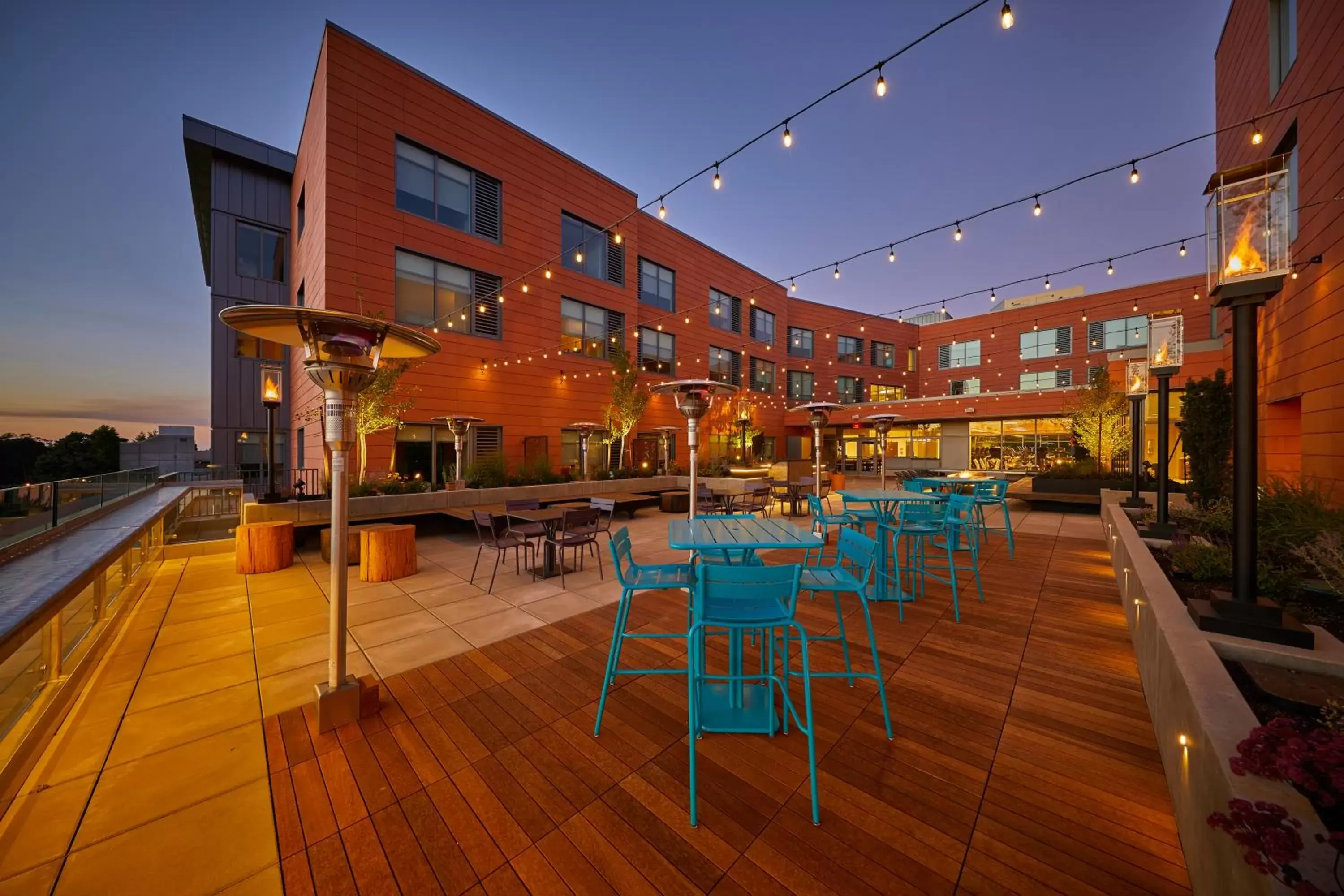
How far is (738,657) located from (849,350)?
28.9 m

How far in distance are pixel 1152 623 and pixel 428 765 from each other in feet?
13.1

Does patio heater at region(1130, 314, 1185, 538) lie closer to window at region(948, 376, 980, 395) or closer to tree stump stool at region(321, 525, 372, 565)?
tree stump stool at region(321, 525, 372, 565)

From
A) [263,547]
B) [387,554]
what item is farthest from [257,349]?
[387,554]

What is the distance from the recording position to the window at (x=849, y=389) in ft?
91.6

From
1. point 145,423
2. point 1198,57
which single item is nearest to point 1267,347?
A: point 1198,57

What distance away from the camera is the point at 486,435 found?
12797 millimetres

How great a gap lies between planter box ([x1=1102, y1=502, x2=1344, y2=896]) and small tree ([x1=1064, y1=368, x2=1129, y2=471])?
40.3ft

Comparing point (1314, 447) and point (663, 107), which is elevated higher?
point (663, 107)

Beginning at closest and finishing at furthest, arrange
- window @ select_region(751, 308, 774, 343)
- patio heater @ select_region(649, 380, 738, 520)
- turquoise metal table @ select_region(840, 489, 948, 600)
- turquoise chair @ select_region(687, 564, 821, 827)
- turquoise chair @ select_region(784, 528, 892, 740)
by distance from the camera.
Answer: turquoise chair @ select_region(687, 564, 821, 827), turquoise chair @ select_region(784, 528, 892, 740), turquoise metal table @ select_region(840, 489, 948, 600), patio heater @ select_region(649, 380, 738, 520), window @ select_region(751, 308, 774, 343)

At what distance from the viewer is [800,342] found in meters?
26.3

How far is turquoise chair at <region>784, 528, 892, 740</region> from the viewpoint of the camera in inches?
93.4

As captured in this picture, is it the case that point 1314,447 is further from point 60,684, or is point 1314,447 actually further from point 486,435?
point 486,435

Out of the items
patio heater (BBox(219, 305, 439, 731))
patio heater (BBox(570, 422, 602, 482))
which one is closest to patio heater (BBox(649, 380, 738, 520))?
patio heater (BBox(219, 305, 439, 731))

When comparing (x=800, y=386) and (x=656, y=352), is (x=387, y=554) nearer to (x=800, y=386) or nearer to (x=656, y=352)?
(x=656, y=352)
